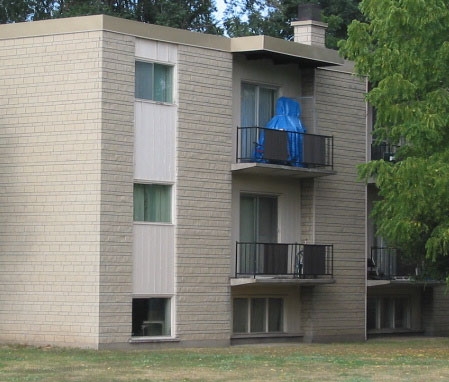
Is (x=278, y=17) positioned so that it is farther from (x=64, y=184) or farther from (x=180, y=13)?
(x=64, y=184)

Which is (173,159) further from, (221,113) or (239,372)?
(239,372)

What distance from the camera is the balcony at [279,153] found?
108 ft

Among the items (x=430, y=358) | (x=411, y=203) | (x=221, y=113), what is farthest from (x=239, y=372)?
(x=221, y=113)

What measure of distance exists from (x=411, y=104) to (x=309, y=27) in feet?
21.9

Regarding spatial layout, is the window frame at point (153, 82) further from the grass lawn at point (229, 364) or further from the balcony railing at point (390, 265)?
the balcony railing at point (390, 265)

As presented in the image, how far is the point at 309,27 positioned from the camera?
3581 cm

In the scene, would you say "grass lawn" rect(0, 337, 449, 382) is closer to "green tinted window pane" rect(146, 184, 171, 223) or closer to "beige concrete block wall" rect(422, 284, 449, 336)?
"green tinted window pane" rect(146, 184, 171, 223)

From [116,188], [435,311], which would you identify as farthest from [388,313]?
[116,188]

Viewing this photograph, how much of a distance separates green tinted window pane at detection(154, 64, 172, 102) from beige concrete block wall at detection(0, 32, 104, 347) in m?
1.95


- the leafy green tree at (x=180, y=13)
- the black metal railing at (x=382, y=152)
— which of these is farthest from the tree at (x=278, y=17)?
the black metal railing at (x=382, y=152)

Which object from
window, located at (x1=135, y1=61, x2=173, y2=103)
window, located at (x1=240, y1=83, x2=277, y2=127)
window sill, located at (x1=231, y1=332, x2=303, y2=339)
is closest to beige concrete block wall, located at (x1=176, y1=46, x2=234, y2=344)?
window, located at (x1=135, y1=61, x2=173, y2=103)

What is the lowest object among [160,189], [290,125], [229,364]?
[229,364]

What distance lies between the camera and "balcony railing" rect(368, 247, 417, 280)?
3759cm

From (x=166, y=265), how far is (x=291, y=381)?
31.9ft
